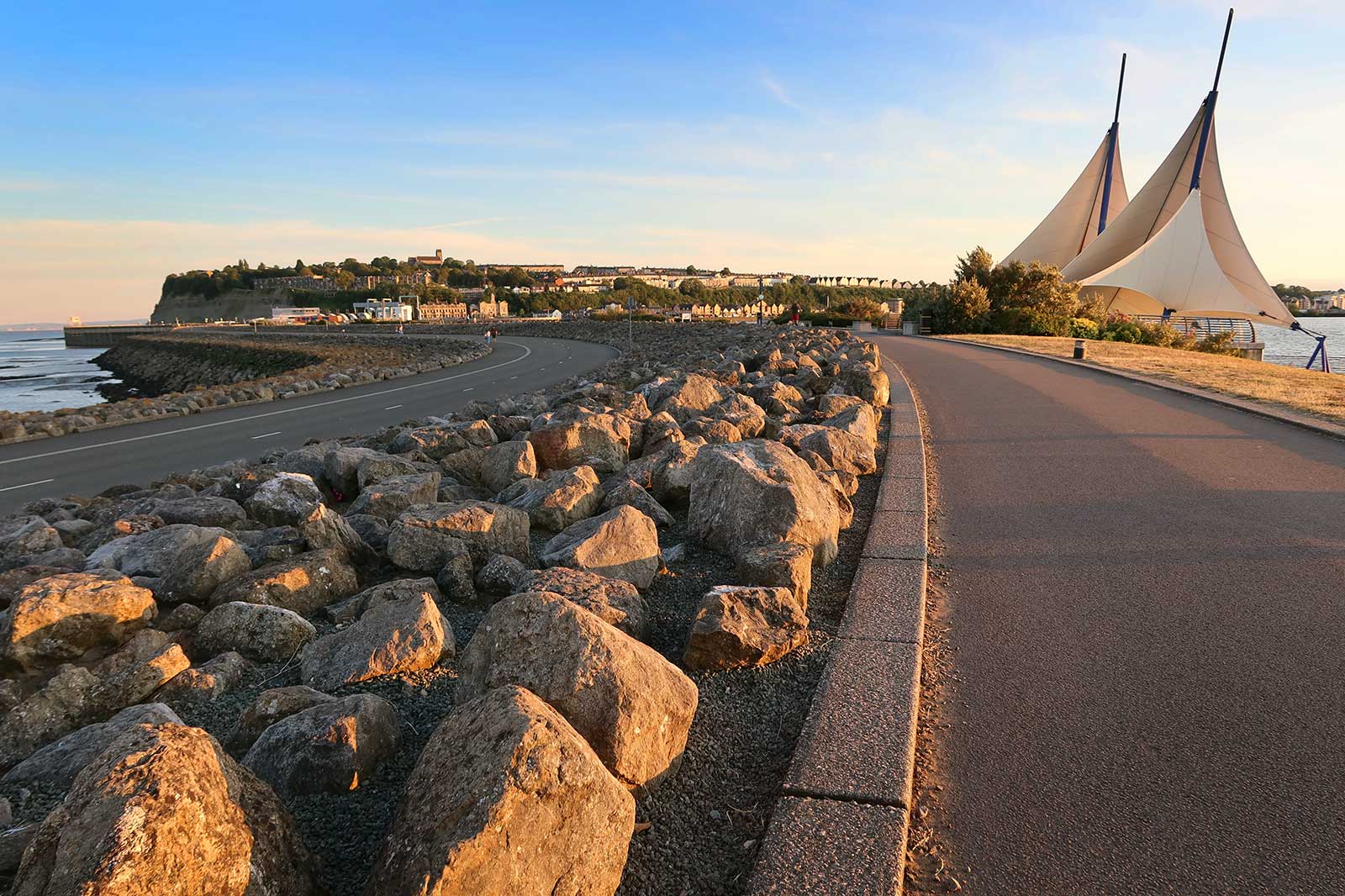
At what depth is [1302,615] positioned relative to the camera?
4082mm

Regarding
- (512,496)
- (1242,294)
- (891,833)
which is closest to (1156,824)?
(891,833)

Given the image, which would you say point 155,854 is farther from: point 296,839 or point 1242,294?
point 1242,294

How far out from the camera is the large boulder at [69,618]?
11.6ft

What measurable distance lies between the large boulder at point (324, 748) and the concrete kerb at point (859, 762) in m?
1.35

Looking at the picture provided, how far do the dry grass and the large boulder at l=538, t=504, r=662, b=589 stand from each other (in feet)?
32.3

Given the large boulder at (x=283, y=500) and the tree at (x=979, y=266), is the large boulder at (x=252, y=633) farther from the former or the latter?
the tree at (x=979, y=266)

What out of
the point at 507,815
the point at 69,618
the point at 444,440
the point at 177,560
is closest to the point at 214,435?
the point at 444,440

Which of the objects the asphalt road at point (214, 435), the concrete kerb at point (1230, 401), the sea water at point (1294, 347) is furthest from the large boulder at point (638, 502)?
the sea water at point (1294, 347)

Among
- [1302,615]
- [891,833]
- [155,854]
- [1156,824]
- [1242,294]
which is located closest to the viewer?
[155,854]

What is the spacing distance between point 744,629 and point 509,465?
390 centimetres

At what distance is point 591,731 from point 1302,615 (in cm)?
397

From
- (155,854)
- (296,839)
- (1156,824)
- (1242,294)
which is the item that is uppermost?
(1242,294)

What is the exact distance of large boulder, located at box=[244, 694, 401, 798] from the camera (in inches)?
98.3

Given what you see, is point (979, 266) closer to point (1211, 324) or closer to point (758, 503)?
point (1211, 324)
